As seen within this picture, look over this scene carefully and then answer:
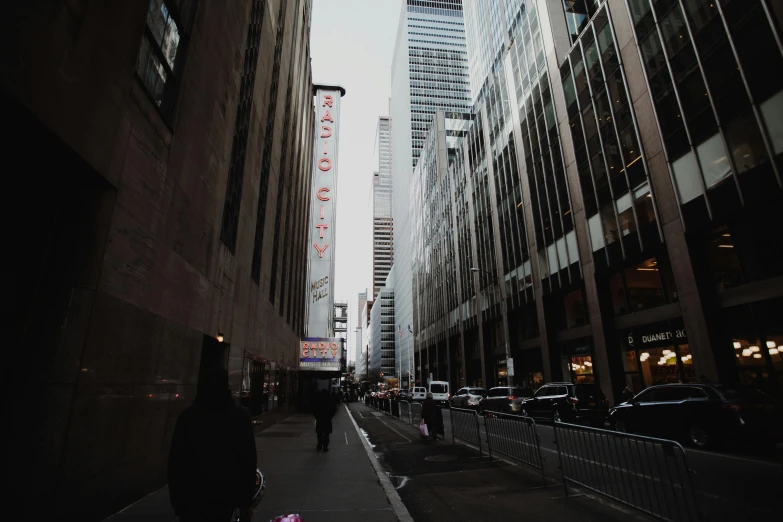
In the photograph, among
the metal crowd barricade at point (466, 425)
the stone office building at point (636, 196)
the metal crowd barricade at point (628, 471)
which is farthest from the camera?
the stone office building at point (636, 196)

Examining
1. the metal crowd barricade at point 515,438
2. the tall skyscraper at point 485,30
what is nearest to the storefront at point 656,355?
the metal crowd barricade at point 515,438

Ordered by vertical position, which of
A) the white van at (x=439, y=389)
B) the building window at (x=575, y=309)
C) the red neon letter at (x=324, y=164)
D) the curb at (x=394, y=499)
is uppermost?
the red neon letter at (x=324, y=164)

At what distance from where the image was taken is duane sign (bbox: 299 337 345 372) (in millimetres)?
37156

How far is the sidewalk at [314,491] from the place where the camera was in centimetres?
571

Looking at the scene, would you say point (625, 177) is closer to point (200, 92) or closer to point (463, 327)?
point (200, 92)

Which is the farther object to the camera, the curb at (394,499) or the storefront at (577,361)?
the storefront at (577,361)

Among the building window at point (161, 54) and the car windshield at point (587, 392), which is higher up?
the building window at point (161, 54)

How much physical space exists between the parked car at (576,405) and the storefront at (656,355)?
3.96 m

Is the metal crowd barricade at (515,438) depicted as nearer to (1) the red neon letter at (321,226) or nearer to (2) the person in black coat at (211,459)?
(2) the person in black coat at (211,459)

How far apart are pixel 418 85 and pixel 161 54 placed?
14031 centimetres

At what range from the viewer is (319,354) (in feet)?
123

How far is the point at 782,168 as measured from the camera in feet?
45.1

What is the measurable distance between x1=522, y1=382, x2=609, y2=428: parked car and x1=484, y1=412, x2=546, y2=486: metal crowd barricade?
7.97 meters

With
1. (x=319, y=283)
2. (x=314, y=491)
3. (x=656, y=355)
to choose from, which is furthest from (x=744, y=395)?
(x=319, y=283)
